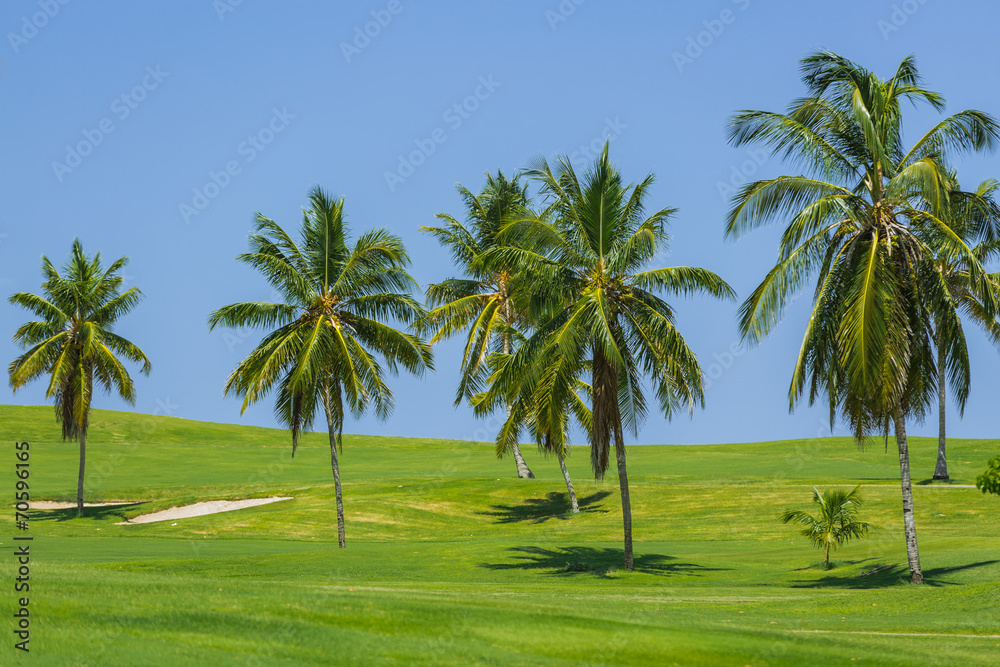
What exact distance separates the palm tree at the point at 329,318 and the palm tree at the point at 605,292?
6.23 m

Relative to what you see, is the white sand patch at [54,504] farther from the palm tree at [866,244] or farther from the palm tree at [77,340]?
the palm tree at [866,244]

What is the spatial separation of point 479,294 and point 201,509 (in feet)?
55.8

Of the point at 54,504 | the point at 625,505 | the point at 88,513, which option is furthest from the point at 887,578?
the point at 54,504

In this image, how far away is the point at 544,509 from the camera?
139 ft

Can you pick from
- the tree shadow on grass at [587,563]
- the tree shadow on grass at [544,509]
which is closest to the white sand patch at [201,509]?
the tree shadow on grass at [544,509]

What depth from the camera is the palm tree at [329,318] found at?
30.4 meters

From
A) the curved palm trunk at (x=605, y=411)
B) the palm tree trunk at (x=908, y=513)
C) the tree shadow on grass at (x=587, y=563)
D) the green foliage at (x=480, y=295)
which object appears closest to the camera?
the palm tree trunk at (x=908, y=513)

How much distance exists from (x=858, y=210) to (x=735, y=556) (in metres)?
12.3

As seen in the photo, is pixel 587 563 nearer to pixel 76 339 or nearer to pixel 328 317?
pixel 328 317

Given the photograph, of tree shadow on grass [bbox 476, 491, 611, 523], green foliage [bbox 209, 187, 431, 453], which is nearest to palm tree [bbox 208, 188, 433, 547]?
green foliage [bbox 209, 187, 431, 453]

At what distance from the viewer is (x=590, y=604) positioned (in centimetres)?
1555

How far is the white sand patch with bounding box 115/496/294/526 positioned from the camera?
41406 millimetres

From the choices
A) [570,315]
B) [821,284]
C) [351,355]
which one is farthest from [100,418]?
[821,284]

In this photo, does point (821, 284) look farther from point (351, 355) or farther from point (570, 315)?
point (351, 355)
